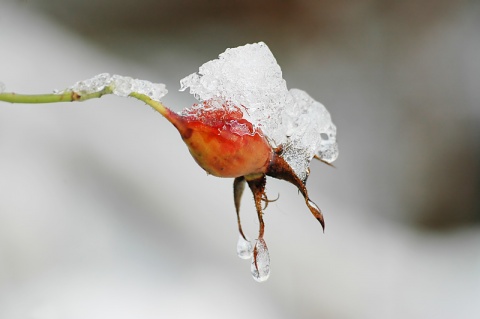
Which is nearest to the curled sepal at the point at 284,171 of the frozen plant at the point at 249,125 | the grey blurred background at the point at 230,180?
the frozen plant at the point at 249,125

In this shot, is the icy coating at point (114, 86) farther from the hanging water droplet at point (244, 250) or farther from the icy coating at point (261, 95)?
the hanging water droplet at point (244, 250)

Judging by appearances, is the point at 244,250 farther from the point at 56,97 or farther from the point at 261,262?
the point at 56,97

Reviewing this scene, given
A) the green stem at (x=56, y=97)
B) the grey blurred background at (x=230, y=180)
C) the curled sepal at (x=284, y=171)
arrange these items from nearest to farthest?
the green stem at (x=56, y=97), the curled sepal at (x=284, y=171), the grey blurred background at (x=230, y=180)

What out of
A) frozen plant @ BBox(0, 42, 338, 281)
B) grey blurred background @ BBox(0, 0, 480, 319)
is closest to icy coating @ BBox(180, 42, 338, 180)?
frozen plant @ BBox(0, 42, 338, 281)

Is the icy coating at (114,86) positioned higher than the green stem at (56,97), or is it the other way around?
the icy coating at (114,86)

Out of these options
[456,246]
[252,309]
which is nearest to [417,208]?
[456,246]

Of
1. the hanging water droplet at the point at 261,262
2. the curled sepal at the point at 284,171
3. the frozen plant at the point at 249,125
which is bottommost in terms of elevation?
the hanging water droplet at the point at 261,262

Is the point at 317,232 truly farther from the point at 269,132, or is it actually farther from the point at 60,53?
the point at 269,132

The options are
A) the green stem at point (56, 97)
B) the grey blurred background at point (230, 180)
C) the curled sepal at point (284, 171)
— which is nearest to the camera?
the green stem at point (56, 97)

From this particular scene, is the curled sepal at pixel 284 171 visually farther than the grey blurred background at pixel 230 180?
No
